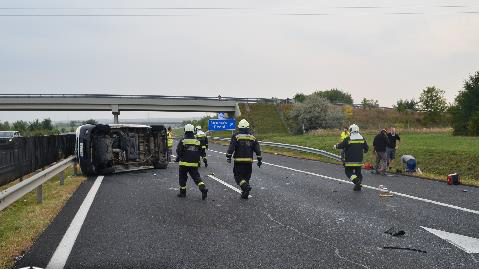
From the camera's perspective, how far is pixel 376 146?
16.5 m

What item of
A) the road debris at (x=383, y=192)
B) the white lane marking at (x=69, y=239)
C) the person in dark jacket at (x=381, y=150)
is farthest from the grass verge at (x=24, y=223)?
the person in dark jacket at (x=381, y=150)

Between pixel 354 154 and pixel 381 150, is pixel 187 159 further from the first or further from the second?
pixel 381 150

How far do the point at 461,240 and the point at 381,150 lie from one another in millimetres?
10443

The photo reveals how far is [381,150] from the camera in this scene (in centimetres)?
1625

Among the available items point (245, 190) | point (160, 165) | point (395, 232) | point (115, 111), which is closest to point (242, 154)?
point (245, 190)

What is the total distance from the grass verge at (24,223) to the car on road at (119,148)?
383cm

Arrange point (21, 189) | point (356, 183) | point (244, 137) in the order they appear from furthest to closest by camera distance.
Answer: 1. point (356, 183)
2. point (244, 137)
3. point (21, 189)

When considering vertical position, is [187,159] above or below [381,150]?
above

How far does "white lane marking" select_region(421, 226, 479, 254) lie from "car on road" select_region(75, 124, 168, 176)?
11.7 meters

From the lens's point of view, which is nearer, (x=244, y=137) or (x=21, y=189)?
(x=21, y=189)

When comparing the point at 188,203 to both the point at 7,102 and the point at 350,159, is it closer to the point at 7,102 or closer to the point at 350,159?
the point at 350,159

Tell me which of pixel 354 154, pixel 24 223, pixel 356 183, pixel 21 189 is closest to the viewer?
pixel 24 223

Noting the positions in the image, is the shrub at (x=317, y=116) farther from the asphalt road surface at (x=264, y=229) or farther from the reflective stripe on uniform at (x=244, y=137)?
the reflective stripe on uniform at (x=244, y=137)

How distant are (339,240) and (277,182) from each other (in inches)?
284
